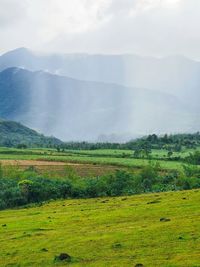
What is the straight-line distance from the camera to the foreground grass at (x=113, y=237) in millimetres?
43812

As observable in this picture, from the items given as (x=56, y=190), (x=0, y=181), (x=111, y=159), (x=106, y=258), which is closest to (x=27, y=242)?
(x=106, y=258)

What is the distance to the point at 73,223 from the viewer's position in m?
67.8

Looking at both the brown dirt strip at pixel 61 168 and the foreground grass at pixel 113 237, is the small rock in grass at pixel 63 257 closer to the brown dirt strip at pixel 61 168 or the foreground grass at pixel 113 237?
the foreground grass at pixel 113 237

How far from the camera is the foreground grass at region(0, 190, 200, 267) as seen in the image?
4381 cm

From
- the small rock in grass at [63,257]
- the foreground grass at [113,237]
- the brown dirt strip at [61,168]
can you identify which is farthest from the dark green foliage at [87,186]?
the small rock in grass at [63,257]

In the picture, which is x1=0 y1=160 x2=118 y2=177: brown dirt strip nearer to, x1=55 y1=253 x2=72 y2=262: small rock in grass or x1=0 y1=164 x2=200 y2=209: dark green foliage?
x1=0 y1=164 x2=200 y2=209: dark green foliage

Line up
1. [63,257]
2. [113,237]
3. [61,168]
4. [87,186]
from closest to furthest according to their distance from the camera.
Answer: [63,257] < [113,237] < [87,186] < [61,168]

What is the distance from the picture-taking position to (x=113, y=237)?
52719 millimetres

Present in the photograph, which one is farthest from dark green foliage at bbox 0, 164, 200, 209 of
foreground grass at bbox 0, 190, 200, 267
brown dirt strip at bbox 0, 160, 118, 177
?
foreground grass at bbox 0, 190, 200, 267

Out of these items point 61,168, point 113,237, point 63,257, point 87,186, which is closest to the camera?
point 63,257

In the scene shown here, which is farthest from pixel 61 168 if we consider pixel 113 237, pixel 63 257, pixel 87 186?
pixel 63 257

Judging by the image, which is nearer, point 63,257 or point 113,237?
point 63,257

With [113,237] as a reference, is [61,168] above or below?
above

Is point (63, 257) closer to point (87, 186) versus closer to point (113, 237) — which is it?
point (113, 237)
